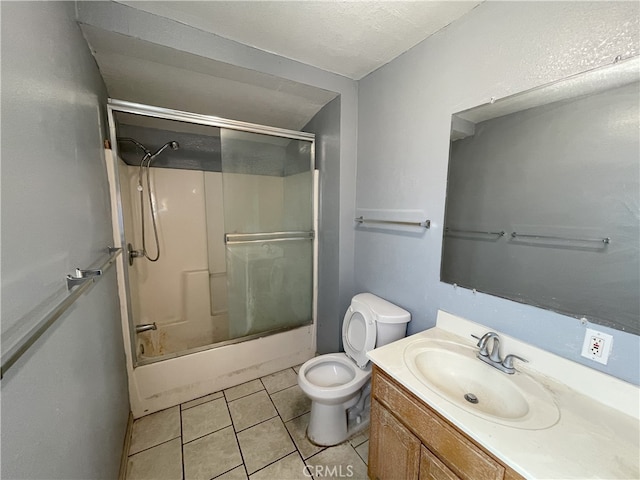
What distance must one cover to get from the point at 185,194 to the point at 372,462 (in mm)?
2678

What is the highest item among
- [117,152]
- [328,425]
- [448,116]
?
[448,116]

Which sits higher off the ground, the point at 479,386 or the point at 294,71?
the point at 294,71

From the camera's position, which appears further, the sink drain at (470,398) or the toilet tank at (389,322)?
the toilet tank at (389,322)

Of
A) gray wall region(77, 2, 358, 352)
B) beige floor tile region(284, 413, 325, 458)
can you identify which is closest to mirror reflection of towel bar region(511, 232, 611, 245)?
gray wall region(77, 2, 358, 352)

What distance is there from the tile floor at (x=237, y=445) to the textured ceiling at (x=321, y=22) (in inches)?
96.6

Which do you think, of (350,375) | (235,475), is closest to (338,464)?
(350,375)

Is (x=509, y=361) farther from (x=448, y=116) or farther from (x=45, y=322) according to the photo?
(x=45, y=322)

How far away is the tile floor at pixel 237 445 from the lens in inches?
55.2

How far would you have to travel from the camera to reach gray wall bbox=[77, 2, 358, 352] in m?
1.25

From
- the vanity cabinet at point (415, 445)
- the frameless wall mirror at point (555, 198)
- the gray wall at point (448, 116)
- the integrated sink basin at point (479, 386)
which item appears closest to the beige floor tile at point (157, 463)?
the vanity cabinet at point (415, 445)

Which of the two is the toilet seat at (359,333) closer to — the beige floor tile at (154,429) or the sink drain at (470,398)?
the sink drain at (470,398)

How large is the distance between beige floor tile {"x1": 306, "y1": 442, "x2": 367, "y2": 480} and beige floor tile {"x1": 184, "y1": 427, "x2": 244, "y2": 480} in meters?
0.45

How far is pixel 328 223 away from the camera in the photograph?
2.16m

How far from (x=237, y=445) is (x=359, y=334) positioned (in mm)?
1021
